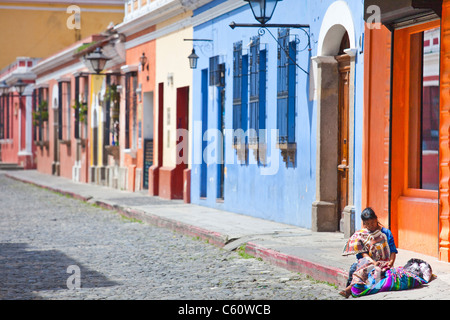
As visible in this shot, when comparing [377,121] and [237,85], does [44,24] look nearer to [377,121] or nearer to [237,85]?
[237,85]

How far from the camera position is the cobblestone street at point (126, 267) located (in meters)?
8.12

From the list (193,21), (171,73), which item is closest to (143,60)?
(171,73)

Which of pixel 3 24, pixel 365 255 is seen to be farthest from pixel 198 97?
pixel 3 24

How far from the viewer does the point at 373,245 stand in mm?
8062

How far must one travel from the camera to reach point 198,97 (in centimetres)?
1830

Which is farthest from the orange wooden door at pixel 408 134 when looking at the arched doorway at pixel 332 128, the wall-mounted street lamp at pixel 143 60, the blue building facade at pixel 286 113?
the wall-mounted street lamp at pixel 143 60

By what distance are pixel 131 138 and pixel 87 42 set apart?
680 centimetres

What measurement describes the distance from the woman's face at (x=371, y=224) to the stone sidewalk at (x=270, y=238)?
0.54m

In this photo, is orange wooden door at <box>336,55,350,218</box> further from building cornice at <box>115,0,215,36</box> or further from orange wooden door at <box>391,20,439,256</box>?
building cornice at <box>115,0,215,36</box>

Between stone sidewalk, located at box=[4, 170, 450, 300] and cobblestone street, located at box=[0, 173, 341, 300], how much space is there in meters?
0.15

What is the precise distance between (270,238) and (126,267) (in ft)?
8.25

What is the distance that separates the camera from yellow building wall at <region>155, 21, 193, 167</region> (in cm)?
1914
